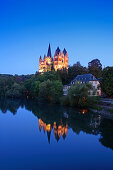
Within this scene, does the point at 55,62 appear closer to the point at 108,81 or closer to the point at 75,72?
the point at 75,72

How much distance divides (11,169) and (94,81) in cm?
3704

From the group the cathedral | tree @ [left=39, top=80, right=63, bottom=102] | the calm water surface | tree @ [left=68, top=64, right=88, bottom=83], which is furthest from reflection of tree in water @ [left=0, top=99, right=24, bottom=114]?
the cathedral

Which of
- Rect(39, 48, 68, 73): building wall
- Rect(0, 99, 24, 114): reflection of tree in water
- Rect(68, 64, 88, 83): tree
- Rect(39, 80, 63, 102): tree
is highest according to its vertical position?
Rect(39, 48, 68, 73): building wall

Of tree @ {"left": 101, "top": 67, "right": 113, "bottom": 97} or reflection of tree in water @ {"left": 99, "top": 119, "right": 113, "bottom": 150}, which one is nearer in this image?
reflection of tree in water @ {"left": 99, "top": 119, "right": 113, "bottom": 150}

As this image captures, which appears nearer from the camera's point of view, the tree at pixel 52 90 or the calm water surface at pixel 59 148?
the calm water surface at pixel 59 148

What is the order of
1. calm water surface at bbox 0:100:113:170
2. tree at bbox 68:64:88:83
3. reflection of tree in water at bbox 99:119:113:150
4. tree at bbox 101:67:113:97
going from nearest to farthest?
1. calm water surface at bbox 0:100:113:170
2. reflection of tree in water at bbox 99:119:113:150
3. tree at bbox 101:67:113:97
4. tree at bbox 68:64:88:83

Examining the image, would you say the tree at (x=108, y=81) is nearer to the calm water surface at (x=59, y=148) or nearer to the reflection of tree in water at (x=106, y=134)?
the reflection of tree in water at (x=106, y=134)

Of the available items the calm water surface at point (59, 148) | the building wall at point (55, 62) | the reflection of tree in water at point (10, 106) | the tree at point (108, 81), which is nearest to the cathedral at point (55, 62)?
the building wall at point (55, 62)

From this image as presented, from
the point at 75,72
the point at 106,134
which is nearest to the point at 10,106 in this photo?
the point at 75,72

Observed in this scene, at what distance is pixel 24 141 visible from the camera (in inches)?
637

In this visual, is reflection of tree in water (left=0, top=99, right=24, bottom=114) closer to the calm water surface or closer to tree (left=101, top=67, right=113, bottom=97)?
the calm water surface

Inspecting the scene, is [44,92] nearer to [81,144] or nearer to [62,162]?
[81,144]

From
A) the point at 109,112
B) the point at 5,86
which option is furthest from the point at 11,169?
the point at 5,86

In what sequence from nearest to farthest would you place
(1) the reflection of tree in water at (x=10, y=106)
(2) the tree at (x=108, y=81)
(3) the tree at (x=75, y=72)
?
(2) the tree at (x=108, y=81), (1) the reflection of tree in water at (x=10, y=106), (3) the tree at (x=75, y=72)
